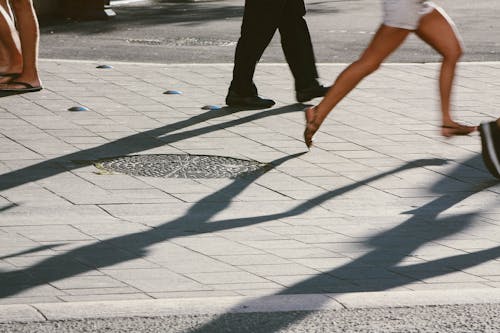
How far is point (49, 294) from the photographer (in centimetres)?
598

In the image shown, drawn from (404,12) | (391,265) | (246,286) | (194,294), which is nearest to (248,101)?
(404,12)

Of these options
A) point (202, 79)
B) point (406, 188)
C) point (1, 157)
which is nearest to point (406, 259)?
point (406, 188)

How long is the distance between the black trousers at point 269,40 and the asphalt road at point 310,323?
5.30 metres

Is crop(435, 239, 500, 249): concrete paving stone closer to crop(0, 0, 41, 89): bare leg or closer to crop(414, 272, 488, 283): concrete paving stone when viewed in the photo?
crop(414, 272, 488, 283): concrete paving stone

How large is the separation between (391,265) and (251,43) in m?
4.60

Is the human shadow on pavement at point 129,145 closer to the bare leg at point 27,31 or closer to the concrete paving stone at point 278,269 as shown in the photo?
the bare leg at point 27,31

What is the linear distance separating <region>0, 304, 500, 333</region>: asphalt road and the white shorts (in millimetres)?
3221

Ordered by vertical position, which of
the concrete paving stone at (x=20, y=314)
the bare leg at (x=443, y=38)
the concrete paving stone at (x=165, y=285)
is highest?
the bare leg at (x=443, y=38)

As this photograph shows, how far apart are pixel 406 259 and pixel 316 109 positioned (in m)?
2.60

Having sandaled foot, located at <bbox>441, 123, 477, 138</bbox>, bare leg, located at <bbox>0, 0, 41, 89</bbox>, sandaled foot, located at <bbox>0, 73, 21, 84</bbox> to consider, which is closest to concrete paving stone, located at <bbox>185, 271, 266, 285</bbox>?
sandaled foot, located at <bbox>441, 123, 477, 138</bbox>

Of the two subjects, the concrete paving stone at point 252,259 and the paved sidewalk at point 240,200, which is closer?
the paved sidewalk at point 240,200

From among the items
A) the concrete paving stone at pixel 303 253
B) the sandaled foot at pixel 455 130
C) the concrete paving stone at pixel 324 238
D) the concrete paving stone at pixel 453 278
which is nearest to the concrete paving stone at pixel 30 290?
the concrete paving stone at pixel 303 253

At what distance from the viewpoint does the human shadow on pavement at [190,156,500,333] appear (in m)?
5.63

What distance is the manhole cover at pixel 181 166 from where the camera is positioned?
28.3 ft
